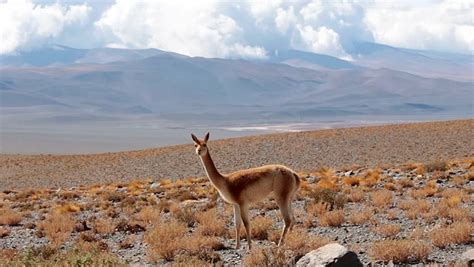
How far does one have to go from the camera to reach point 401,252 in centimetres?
930

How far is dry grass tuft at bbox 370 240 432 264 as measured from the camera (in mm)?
9289

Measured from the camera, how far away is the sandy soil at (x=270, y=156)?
38781 mm

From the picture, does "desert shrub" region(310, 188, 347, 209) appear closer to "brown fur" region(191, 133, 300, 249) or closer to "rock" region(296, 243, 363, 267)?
"brown fur" region(191, 133, 300, 249)

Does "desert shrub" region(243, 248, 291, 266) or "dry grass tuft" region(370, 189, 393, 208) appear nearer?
"desert shrub" region(243, 248, 291, 266)

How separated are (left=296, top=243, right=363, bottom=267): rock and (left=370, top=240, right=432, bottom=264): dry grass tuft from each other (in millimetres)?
1432

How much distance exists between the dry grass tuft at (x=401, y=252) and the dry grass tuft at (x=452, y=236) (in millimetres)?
699

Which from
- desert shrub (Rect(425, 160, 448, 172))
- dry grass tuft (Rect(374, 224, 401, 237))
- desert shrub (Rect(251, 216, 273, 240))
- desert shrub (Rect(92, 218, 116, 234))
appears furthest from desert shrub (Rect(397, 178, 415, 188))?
desert shrub (Rect(92, 218, 116, 234))

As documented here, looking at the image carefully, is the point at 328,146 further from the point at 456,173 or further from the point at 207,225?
the point at 207,225

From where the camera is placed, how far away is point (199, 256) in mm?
Result: 10055

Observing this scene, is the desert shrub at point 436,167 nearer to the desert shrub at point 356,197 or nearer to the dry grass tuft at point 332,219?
the desert shrub at point 356,197

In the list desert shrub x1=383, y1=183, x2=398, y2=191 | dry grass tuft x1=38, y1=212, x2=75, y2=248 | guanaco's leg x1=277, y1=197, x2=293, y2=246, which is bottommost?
dry grass tuft x1=38, y1=212, x2=75, y2=248

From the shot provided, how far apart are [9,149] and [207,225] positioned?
9016cm

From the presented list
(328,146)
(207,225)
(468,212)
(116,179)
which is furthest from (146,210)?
(328,146)

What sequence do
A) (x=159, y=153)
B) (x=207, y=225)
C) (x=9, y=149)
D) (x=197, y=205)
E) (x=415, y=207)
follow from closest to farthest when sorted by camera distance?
(x=207, y=225)
(x=415, y=207)
(x=197, y=205)
(x=159, y=153)
(x=9, y=149)
